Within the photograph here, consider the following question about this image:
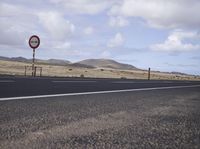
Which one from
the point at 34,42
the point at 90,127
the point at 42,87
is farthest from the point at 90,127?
the point at 34,42

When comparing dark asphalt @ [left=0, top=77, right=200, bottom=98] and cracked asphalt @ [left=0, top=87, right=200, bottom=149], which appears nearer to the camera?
cracked asphalt @ [left=0, top=87, right=200, bottom=149]

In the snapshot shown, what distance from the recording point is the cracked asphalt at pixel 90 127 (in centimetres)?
414

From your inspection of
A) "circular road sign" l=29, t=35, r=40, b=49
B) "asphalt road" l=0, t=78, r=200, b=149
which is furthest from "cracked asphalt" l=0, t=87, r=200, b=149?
"circular road sign" l=29, t=35, r=40, b=49

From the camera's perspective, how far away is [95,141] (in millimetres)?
4262

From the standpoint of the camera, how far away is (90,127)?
5.19 metres

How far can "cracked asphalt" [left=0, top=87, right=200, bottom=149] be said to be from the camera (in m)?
4.14

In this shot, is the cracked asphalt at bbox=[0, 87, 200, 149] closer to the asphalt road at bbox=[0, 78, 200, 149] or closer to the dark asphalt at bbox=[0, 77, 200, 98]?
the asphalt road at bbox=[0, 78, 200, 149]

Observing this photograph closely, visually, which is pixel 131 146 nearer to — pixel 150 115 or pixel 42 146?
pixel 42 146

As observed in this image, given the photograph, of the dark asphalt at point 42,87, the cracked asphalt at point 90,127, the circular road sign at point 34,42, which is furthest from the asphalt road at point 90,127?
the circular road sign at point 34,42

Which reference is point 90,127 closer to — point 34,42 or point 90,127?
point 90,127

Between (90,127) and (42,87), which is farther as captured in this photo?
(42,87)

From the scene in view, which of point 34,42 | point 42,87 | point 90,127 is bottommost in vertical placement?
point 90,127

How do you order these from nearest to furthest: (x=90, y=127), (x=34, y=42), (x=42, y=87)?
1. (x=90, y=127)
2. (x=42, y=87)
3. (x=34, y=42)

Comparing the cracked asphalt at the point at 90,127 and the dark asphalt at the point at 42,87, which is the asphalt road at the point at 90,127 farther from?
the dark asphalt at the point at 42,87
